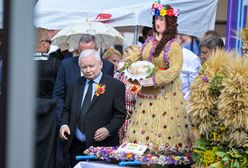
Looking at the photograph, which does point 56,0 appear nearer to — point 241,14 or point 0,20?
point 241,14

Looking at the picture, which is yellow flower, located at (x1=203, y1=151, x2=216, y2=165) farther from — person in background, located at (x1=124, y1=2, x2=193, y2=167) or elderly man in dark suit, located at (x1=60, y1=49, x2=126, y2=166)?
elderly man in dark suit, located at (x1=60, y1=49, x2=126, y2=166)

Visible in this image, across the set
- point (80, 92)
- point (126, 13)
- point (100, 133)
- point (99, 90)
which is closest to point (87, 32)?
point (126, 13)

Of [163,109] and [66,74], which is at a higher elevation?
[66,74]

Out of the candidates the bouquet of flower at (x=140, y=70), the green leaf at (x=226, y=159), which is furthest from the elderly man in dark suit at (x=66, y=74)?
the green leaf at (x=226, y=159)

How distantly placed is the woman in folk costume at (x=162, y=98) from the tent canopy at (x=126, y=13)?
3569 mm

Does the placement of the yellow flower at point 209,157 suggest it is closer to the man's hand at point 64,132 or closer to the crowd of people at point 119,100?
the crowd of people at point 119,100

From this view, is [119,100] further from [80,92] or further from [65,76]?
[65,76]

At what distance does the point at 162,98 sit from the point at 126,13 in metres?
4.28

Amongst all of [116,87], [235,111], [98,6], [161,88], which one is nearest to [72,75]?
[116,87]

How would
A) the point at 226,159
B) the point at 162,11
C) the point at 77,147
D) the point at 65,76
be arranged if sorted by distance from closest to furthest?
the point at 226,159 < the point at 162,11 < the point at 77,147 < the point at 65,76

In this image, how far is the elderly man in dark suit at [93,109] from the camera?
5.80 m

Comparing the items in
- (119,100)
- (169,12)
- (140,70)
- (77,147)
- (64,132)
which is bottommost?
(77,147)

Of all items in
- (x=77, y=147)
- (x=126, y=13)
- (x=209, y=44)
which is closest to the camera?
(x=77, y=147)

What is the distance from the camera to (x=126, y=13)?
30.7ft
